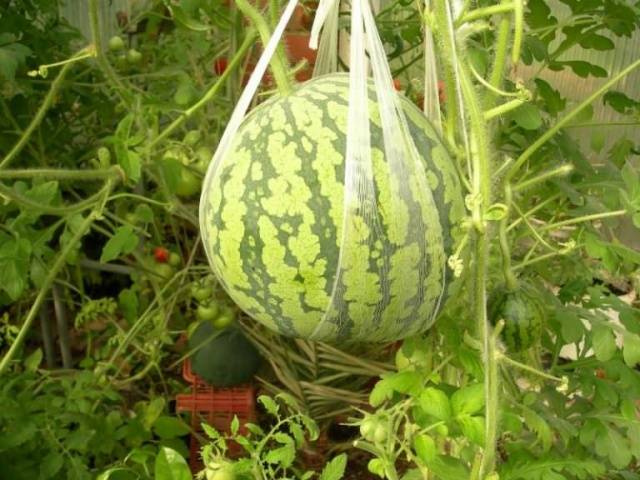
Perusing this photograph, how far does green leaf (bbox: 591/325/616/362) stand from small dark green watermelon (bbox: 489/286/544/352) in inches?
4.3

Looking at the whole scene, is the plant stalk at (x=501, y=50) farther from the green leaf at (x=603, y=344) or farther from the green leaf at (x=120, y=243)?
the green leaf at (x=120, y=243)

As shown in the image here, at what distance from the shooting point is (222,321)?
221 centimetres

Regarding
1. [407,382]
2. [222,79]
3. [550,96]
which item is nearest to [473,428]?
[407,382]

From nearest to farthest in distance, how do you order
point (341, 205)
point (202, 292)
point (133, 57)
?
point (341, 205) < point (202, 292) < point (133, 57)

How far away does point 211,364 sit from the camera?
232 centimetres

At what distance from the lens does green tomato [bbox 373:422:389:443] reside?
1208 mm

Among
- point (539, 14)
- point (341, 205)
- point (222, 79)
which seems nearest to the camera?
point (341, 205)

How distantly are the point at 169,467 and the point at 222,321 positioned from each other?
1.06 metres

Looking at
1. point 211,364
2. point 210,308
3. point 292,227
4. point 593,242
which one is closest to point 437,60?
point 593,242

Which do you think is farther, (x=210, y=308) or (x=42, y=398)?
(x=210, y=308)

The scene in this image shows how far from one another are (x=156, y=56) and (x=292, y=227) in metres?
1.92

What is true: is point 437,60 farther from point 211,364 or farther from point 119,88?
point 211,364

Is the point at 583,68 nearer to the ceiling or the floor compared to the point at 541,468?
nearer to the ceiling

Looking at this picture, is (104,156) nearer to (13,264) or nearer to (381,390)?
(13,264)
